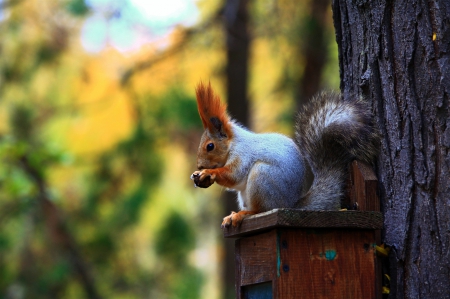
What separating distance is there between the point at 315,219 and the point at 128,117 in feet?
16.2

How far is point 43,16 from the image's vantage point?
5.79m

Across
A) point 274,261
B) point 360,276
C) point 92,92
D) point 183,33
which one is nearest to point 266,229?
point 274,261

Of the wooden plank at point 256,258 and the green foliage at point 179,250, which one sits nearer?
the wooden plank at point 256,258

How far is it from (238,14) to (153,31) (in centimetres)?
72

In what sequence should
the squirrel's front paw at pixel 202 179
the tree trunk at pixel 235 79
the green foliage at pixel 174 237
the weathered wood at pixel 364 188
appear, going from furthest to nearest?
the green foliage at pixel 174 237
the tree trunk at pixel 235 79
the squirrel's front paw at pixel 202 179
the weathered wood at pixel 364 188

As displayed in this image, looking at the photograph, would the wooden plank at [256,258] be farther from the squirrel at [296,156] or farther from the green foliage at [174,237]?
the green foliage at [174,237]

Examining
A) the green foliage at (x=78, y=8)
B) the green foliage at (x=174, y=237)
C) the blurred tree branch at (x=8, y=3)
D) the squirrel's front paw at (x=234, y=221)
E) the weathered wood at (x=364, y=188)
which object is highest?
the blurred tree branch at (x=8, y=3)

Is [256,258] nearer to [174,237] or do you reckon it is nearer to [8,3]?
[174,237]

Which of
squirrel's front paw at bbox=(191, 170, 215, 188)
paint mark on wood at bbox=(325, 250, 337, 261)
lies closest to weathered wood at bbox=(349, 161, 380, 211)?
paint mark on wood at bbox=(325, 250, 337, 261)

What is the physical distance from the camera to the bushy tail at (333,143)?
1767 mm

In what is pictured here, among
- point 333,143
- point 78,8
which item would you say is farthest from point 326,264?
point 78,8

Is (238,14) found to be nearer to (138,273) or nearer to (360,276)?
(138,273)

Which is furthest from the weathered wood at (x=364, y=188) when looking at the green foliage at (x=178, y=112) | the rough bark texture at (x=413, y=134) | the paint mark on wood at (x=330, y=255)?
the green foliage at (x=178, y=112)

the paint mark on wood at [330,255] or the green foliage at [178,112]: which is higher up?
the green foliage at [178,112]
